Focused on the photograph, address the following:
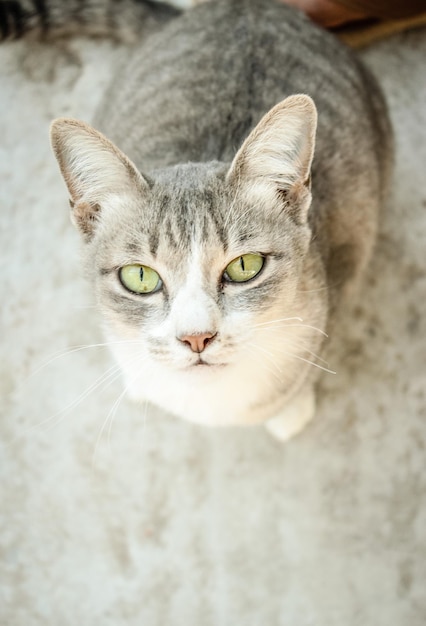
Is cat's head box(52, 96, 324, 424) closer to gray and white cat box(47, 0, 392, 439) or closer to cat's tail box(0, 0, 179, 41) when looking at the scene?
gray and white cat box(47, 0, 392, 439)

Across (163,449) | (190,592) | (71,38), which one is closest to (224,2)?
(71,38)

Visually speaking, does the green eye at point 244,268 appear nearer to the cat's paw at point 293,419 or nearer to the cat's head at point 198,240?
the cat's head at point 198,240

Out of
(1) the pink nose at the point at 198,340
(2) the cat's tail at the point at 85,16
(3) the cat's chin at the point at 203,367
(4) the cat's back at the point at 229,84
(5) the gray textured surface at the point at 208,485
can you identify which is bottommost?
(5) the gray textured surface at the point at 208,485

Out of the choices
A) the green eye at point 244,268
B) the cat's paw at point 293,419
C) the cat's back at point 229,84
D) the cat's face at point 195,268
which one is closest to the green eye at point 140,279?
the cat's face at point 195,268

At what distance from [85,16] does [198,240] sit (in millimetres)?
1742

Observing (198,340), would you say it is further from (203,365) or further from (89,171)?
(89,171)

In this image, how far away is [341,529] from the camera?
86.6 inches

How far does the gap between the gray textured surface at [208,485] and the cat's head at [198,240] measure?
81cm

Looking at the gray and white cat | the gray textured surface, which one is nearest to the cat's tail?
the gray and white cat

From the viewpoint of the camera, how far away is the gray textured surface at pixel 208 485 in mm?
2146

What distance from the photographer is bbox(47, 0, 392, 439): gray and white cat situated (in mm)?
1439

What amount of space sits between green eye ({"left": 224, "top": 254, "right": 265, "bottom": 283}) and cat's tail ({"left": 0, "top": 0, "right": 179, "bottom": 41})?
1.52m

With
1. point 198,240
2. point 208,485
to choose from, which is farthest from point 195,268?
point 208,485

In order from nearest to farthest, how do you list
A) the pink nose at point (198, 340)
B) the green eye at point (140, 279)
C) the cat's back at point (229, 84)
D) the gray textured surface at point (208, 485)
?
the pink nose at point (198, 340)
the green eye at point (140, 279)
the cat's back at point (229, 84)
the gray textured surface at point (208, 485)
